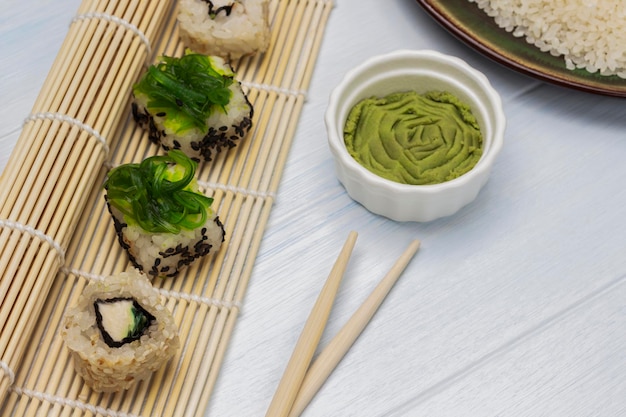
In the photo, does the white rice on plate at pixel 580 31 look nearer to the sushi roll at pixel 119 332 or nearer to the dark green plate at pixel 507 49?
the dark green plate at pixel 507 49

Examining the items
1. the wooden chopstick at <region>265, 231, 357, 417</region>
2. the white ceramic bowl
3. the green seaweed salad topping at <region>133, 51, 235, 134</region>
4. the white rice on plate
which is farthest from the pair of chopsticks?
the white rice on plate

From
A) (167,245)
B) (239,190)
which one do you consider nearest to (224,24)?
(239,190)

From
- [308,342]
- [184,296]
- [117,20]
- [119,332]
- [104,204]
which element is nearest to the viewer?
[119,332]

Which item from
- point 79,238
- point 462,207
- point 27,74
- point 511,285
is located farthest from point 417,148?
point 27,74

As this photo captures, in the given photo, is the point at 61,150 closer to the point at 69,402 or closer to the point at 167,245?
the point at 167,245

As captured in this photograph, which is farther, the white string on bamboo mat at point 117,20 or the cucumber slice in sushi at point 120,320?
the white string on bamboo mat at point 117,20

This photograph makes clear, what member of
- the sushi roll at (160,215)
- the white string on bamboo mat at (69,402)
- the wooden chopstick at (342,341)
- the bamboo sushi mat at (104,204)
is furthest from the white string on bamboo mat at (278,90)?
the white string on bamboo mat at (69,402)
